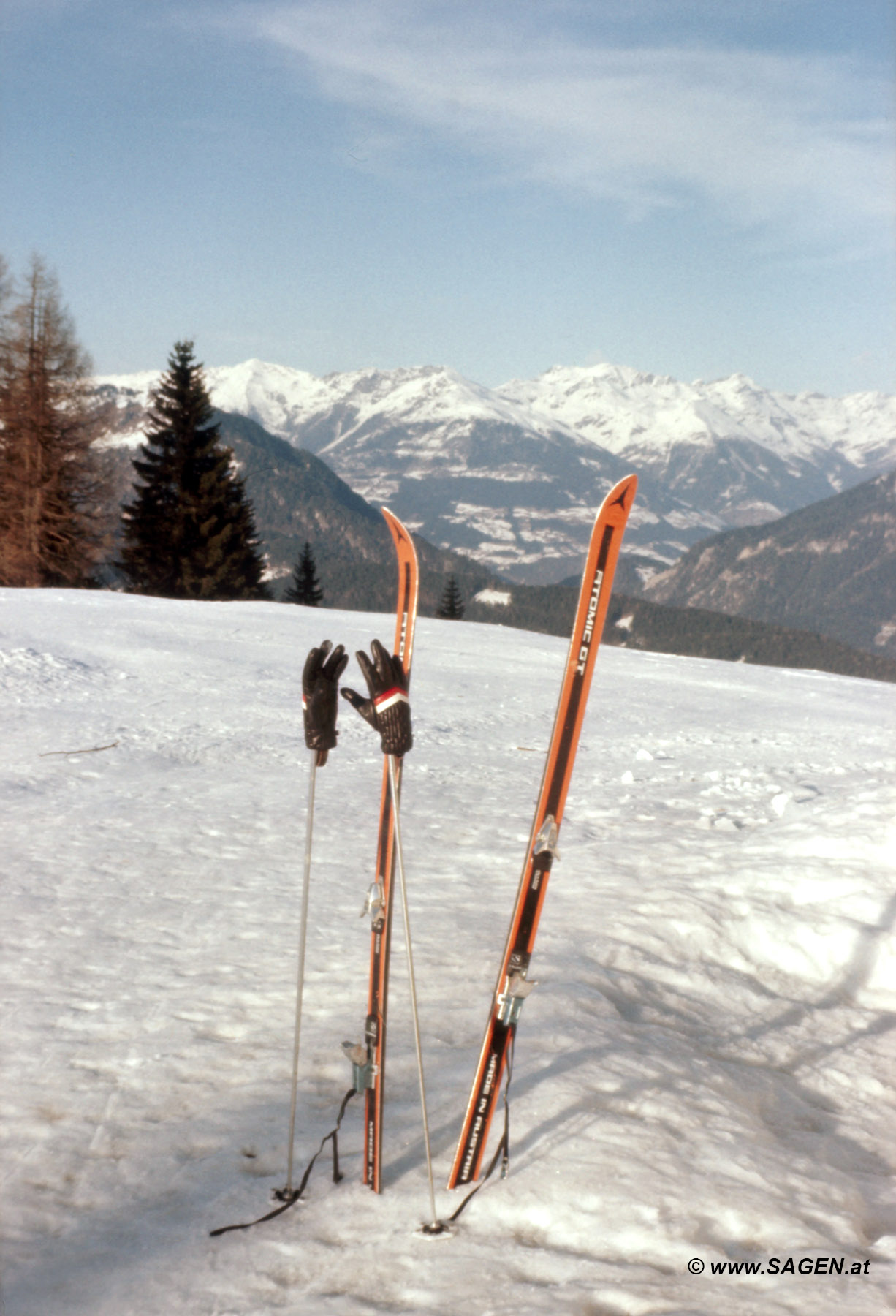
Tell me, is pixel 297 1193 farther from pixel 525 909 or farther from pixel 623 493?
pixel 623 493

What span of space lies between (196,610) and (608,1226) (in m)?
19.3

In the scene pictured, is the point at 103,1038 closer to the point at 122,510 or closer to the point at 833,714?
the point at 833,714

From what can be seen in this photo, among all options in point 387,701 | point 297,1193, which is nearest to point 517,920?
point 387,701

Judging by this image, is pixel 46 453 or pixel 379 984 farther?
pixel 46 453

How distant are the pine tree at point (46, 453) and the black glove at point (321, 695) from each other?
112ft

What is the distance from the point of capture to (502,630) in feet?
81.9

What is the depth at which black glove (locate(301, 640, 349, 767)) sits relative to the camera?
3.06m

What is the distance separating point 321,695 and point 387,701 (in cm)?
32

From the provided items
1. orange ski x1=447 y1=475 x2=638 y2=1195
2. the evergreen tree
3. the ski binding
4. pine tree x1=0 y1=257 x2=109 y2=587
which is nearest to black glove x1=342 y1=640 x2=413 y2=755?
orange ski x1=447 y1=475 x2=638 y2=1195

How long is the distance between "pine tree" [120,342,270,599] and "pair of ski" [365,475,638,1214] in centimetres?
4257

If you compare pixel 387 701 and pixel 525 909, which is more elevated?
pixel 387 701

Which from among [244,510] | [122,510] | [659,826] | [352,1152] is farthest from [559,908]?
[244,510]

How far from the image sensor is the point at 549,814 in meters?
3.09

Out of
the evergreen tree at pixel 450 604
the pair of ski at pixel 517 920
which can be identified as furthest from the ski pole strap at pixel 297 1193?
the evergreen tree at pixel 450 604
